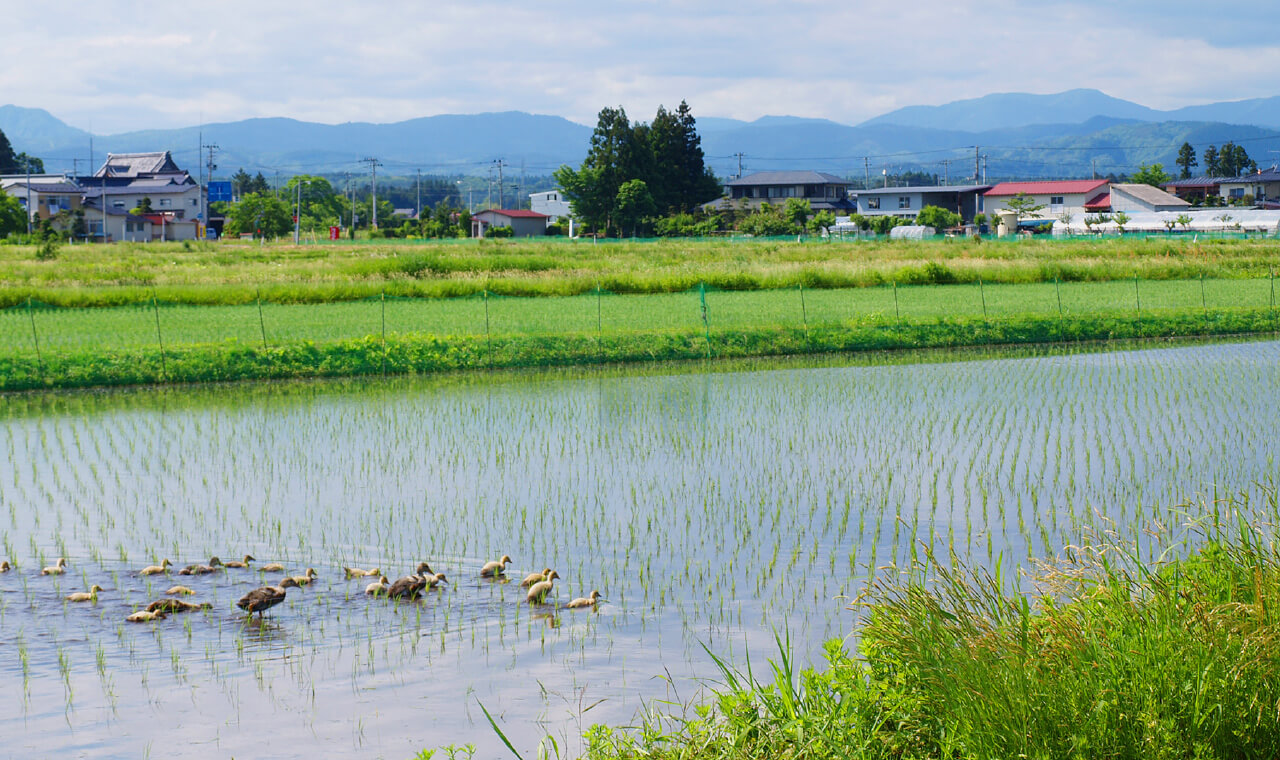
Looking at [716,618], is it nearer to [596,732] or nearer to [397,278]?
[596,732]

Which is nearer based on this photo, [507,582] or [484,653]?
[484,653]

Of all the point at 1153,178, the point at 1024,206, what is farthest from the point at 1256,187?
the point at 1024,206

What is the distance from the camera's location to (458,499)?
1027 cm

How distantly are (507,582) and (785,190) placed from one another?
85874 mm

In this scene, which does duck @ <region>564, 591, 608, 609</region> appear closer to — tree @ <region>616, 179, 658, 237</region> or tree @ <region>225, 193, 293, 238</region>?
tree @ <region>616, 179, 658, 237</region>

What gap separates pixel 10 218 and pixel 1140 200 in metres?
73.0

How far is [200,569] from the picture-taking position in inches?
324

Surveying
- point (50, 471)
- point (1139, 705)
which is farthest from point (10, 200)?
point (1139, 705)

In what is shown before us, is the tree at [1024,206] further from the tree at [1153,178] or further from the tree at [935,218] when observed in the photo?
the tree at [1153,178]

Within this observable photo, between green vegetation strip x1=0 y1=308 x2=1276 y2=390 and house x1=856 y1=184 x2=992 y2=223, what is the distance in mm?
63930

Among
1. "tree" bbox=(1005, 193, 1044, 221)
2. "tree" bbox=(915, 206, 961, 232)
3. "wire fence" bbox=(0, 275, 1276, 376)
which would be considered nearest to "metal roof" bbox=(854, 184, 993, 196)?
"tree" bbox=(1005, 193, 1044, 221)

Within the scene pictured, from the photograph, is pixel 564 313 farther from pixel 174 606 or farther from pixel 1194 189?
pixel 1194 189

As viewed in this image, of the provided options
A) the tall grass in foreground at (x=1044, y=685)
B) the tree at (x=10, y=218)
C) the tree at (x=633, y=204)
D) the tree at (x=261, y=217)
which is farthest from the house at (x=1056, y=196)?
the tall grass in foreground at (x=1044, y=685)

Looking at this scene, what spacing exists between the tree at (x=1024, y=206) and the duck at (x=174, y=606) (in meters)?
74.2
